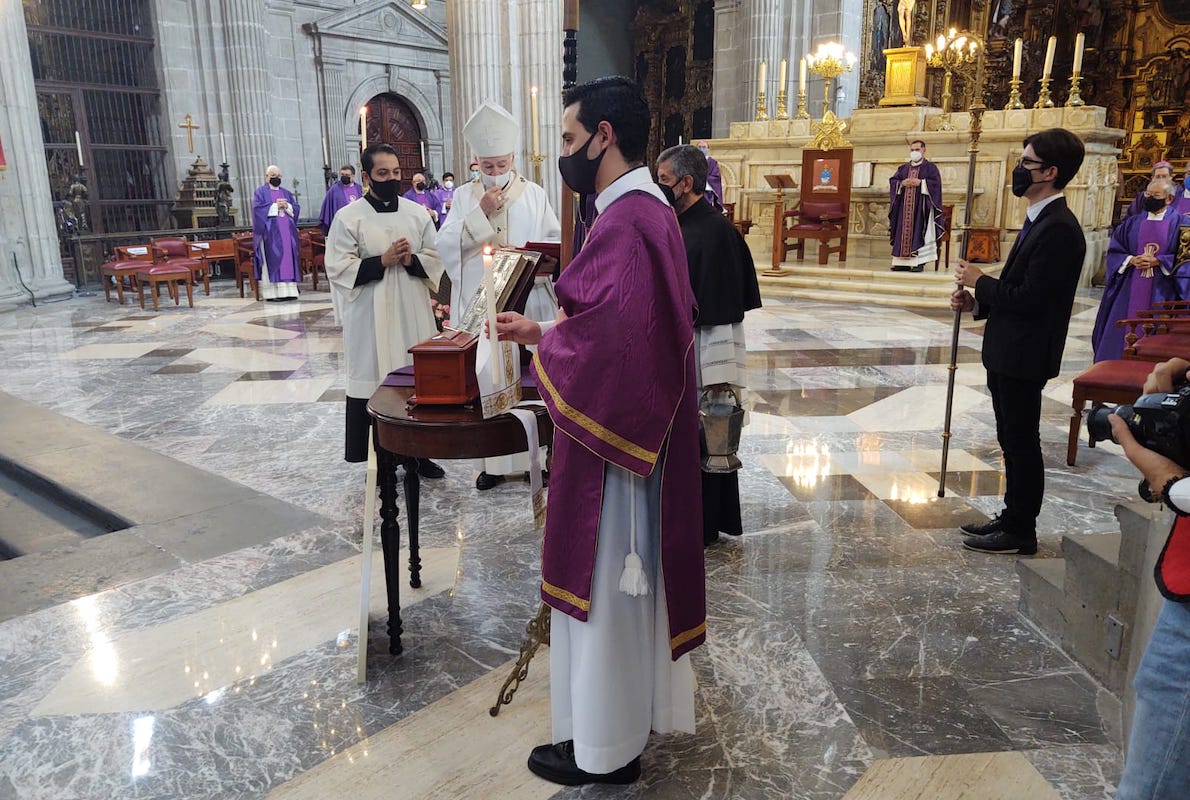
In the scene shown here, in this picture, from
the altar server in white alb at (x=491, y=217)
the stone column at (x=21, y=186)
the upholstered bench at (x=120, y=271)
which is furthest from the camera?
the upholstered bench at (x=120, y=271)

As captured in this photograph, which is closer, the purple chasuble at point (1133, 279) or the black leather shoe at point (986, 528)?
the black leather shoe at point (986, 528)

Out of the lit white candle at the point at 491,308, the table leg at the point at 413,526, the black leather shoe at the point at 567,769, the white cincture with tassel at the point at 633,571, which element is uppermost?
the lit white candle at the point at 491,308

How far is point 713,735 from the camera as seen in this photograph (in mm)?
2604

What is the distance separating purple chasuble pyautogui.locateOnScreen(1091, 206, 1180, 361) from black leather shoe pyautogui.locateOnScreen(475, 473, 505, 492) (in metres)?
4.73

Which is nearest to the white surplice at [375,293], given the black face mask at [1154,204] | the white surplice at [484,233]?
the white surplice at [484,233]

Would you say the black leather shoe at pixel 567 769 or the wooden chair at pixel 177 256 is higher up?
the wooden chair at pixel 177 256

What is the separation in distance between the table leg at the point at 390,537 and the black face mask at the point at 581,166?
1142 millimetres

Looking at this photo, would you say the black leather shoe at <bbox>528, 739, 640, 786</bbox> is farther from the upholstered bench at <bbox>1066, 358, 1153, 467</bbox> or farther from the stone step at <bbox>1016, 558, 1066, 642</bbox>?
the upholstered bench at <bbox>1066, 358, 1153, 467</bbox>

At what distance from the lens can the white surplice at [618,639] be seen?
2160mm

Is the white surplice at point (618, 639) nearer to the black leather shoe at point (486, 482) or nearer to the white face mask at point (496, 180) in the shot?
the white face mask at point (496, 180)

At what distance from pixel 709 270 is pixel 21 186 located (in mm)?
11848

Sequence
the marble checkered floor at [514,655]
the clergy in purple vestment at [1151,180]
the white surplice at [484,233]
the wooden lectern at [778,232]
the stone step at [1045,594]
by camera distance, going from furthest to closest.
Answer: the wooden lectern at [778,232]
the clergy in purple vestment at [1151,180]
the white surplice at [484,233]
the stone step at [1045,594]
the marble checkered floor at [514,655]

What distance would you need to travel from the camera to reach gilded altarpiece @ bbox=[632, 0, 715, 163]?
21.9 m

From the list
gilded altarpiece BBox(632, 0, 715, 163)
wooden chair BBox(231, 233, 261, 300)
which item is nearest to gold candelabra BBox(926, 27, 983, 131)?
gilded altarpiece BBox(632, 0, 715, 163)
